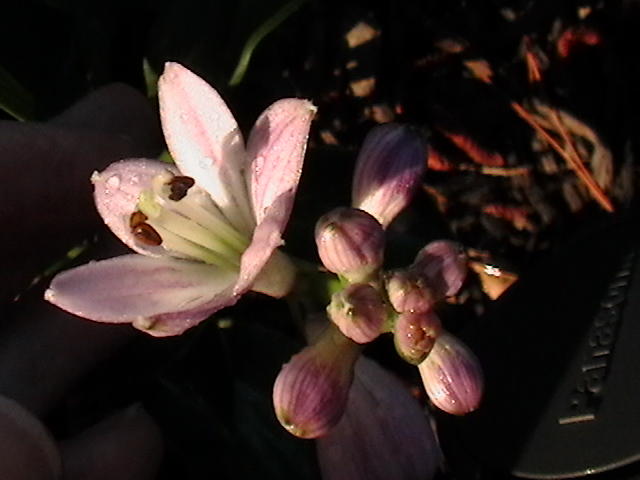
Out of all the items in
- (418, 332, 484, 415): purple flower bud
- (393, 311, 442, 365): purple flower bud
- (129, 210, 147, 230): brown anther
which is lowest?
(418, 332, 484, 415): purple flower bud

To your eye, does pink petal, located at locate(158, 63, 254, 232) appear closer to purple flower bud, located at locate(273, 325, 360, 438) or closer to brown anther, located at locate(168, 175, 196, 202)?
brown anther, located at locate(168, 175, 196, 202)

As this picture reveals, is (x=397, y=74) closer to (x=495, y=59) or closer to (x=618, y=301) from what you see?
(x=495, y=59)

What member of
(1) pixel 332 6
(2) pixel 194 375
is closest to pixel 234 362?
(2) pixel 194 375

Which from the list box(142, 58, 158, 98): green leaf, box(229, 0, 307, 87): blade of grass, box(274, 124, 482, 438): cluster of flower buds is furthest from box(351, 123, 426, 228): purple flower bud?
box(142, 58, 158, 98): green leaf

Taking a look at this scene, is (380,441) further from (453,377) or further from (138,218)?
(138,218)

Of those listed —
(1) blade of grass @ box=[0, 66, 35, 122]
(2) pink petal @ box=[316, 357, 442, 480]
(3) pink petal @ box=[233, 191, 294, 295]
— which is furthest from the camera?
(1) blade of grass @ box=[0, 66, 35, 122]

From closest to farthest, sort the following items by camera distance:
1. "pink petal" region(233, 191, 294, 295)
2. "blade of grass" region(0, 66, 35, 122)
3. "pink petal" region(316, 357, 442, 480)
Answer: "pink petal" region(233, 191, 294, 295) < "pink petal" region(316, 357, 442, 480) < "blade of grass" region(0, 66, 35, 122)
